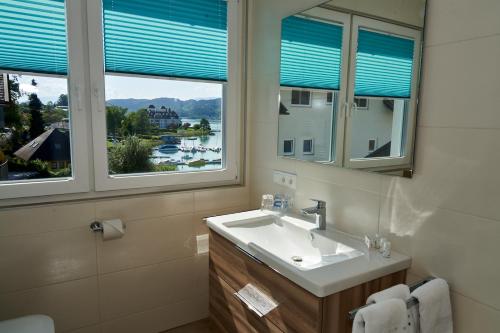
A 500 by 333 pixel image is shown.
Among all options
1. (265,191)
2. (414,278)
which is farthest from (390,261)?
(265,191)

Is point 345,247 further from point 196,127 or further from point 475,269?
point 196,127

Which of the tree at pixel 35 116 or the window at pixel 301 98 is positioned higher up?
the window at pixel 301 98

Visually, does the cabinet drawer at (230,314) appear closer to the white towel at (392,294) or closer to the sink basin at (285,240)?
the sink basin at (285,240)

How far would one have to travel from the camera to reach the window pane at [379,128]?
131cm

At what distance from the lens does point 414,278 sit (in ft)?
4.25

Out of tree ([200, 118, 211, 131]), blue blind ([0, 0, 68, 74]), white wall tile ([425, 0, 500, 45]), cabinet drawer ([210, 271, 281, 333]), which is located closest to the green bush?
tree ([200, 118, 211, 131])

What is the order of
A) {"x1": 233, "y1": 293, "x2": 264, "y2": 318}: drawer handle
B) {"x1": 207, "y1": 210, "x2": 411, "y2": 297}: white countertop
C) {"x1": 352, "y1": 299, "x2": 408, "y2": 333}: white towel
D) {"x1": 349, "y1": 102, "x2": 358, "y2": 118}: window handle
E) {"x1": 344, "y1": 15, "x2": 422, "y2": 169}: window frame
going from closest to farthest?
{"x1": 352, "y1": 299, "x2": 408, "y2": 333}: white towel, {"x1": 207, "y1": 210, "x2": 411, "y2": 297}: white countertop, {"x1": 344, "y1": 15, "x2": 422, "y2": 169}: window frame, {"x1": 233, "y1": 293, "x2": 264, "y2": 318}: drawer handle, {"x1": 349, "y1": 102, "x2": 358, "y2": 118}: window handle

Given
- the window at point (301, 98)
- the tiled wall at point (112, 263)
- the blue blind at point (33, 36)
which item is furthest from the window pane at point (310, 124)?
the blue blind at point (33, 36)

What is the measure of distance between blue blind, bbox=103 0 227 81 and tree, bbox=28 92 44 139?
0.38 metres

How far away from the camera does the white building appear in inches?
76.8

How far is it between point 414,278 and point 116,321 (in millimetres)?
1657

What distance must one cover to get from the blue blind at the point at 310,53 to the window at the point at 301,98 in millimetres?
38

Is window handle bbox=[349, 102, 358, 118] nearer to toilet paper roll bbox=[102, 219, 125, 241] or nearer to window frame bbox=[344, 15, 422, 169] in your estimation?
window frame bbox=[344, 15, 422, 169]

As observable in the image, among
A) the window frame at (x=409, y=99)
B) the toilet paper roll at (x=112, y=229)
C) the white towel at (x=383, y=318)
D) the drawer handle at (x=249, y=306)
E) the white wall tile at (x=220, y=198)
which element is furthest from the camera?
the white wall tile at (x=220, y=198)
